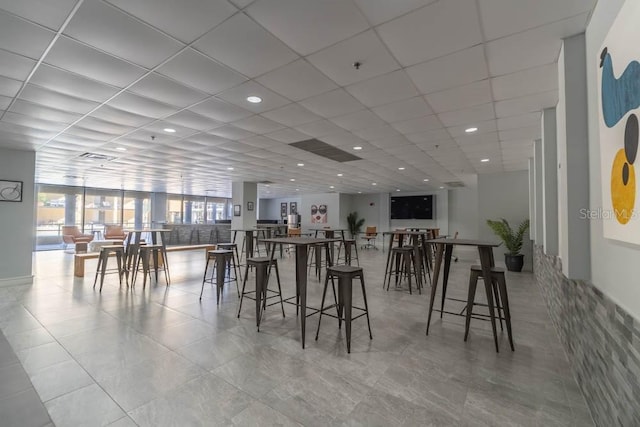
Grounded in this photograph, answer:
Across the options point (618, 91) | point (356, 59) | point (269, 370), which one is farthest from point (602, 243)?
point (269, 370)

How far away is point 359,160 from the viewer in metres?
6.59

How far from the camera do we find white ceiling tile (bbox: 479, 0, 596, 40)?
6.05 feet

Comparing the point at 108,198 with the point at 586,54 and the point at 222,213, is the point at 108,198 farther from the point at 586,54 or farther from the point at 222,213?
the point at 586,54

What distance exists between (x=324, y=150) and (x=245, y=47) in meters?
3.40

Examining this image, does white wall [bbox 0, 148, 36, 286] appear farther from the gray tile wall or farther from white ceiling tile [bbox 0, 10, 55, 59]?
the gray tile wall

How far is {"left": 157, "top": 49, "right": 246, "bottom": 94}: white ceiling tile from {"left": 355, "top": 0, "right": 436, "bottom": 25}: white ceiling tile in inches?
54.7

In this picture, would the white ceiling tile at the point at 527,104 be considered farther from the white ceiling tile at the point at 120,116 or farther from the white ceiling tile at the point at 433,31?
the white ceiling tile at the point at 120,116

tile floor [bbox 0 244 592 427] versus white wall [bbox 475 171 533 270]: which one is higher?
white wall [bbox 475 171 533 270]

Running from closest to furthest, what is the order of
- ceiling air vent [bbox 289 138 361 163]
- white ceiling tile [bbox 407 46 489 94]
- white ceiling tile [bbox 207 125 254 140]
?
white ceiling tile [bbox 407 46 489 94]
white ceiling tile [bbox 207 125 254 140]
ceiling air vent [bbox 289 138 361 163]

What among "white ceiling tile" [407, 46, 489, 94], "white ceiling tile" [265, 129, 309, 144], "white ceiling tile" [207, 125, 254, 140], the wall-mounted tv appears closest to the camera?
"white ceiling tile" [407, 46, 489, 94]

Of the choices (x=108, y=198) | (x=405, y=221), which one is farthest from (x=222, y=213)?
(x=405, y=221)

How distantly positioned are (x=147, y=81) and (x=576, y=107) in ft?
12.3

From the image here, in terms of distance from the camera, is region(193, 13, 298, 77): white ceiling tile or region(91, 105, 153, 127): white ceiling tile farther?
region(91, 105, 153, 127): white ceiling tile

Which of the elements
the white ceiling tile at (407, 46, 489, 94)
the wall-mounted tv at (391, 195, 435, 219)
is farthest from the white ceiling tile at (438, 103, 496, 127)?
the wall-mounted tv at (391, 195, 435, 219)
